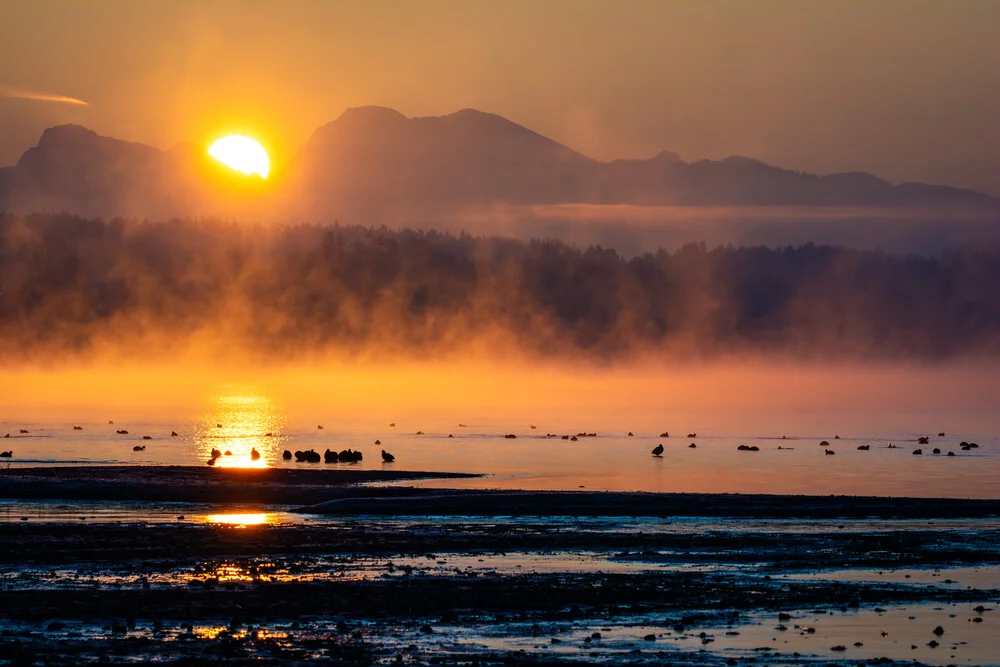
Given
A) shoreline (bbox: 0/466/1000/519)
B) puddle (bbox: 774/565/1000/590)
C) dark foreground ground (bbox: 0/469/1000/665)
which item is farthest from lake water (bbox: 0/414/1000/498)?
puddle (bbox: 774/565/1000/590)

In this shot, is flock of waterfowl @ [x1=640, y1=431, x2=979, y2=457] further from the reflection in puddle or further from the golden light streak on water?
the reflection in puddle

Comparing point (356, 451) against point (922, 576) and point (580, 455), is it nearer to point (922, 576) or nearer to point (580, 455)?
point (580, 455)

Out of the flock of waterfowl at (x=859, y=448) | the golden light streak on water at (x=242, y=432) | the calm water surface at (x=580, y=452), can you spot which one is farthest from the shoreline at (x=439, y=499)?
the flock of waterfowl at (x=859, y=448)

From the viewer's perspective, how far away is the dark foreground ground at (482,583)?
1106 inches

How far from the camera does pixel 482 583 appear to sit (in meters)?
35.3

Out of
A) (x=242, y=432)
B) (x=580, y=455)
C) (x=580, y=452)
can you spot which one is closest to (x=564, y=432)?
(x=580, y=452)

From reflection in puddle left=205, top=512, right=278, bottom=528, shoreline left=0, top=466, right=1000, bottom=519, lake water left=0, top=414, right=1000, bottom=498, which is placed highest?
lake water left=0, top=414, right=1000, bottom=498

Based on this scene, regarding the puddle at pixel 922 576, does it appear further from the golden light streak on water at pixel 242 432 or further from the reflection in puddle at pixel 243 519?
the golden light streak on water at pixel 242 432

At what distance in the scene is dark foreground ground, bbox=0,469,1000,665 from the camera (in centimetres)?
2809

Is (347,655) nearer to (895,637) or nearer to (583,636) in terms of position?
(583,636)

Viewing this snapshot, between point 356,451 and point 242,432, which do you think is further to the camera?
point 242,432

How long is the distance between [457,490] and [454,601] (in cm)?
2513

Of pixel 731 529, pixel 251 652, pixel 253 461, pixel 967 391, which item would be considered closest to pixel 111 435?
pixel 253 461

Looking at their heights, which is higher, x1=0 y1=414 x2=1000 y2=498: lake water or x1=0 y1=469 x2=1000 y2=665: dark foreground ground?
x1=0 y1=414 x2=1000 y2=498: lake water
